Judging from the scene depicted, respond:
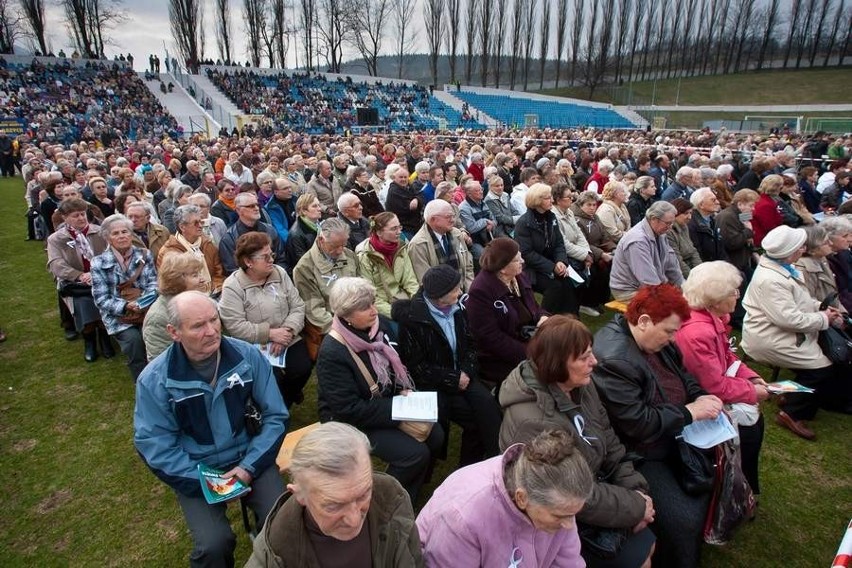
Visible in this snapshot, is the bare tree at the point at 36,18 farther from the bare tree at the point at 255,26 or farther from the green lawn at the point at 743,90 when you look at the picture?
the green lawn at the point at 743,90

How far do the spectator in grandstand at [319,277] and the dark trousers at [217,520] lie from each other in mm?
1616

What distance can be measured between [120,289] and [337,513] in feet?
12.8

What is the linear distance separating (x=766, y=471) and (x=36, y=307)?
28.6ft

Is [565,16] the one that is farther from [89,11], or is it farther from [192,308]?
[192,308]

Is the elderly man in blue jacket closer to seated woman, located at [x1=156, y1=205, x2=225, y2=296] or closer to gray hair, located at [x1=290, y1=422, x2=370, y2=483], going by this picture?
gray hair, located at [x1=290, y1=422, x2=370, y2=483]

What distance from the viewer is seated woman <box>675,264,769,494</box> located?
3082 millimetres

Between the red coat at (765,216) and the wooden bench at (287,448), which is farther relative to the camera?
the red coat at (765,216)

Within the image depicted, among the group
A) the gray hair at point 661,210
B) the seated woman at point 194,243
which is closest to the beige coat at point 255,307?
the seated woman at point 194,243

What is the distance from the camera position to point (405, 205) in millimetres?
7348

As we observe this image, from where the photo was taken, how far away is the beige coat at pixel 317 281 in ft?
14.1

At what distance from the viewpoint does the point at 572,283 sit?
19.1ft

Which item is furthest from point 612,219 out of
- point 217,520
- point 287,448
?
point 217,520

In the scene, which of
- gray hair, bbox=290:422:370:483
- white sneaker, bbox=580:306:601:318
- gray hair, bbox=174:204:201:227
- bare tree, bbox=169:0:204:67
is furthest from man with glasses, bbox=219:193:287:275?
bare tree, bbox=169:0:204:67

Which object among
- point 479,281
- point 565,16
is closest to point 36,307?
point 479,281
